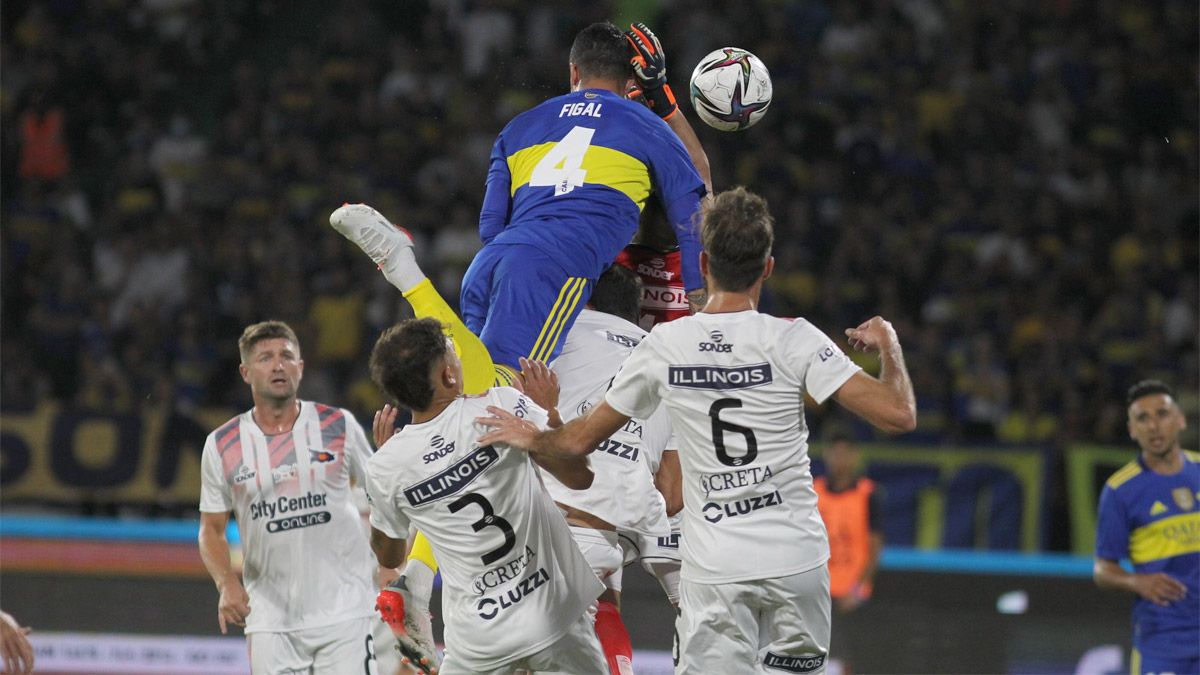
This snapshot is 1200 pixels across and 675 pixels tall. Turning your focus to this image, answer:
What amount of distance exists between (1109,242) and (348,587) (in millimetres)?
10349

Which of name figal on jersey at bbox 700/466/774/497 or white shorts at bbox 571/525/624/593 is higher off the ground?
name figal on jersey at bbox 700/466/774/497

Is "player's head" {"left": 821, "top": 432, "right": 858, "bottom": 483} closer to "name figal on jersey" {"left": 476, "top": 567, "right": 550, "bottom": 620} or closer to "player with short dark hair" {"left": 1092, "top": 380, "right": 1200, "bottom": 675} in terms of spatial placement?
"player with short dark hair" {"left": 1092, "top": 380, "right": 1200, "bottom": 675}

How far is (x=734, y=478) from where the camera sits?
5.30 metres

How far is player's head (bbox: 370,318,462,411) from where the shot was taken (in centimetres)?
549

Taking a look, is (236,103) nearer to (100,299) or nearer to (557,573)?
(100,299)

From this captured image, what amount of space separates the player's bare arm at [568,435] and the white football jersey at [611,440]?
77 cm

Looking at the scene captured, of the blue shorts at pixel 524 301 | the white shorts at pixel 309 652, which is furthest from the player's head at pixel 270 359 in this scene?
the blue shorts at pixel 524 301

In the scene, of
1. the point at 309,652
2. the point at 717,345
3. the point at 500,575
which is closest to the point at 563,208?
the point at 717,345

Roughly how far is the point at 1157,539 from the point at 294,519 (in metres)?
5.30

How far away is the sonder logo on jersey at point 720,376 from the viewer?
5.25 m

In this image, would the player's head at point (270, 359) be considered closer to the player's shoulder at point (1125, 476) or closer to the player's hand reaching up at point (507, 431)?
the player's hand reaching up at point (507, 431)

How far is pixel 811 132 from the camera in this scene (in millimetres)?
16859

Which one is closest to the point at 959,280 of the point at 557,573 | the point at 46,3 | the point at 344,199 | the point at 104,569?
the point at 344,199

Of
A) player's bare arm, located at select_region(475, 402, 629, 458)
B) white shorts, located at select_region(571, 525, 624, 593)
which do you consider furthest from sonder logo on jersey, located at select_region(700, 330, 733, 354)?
white shorts, located at select_region(571, 525, 624, 593)
